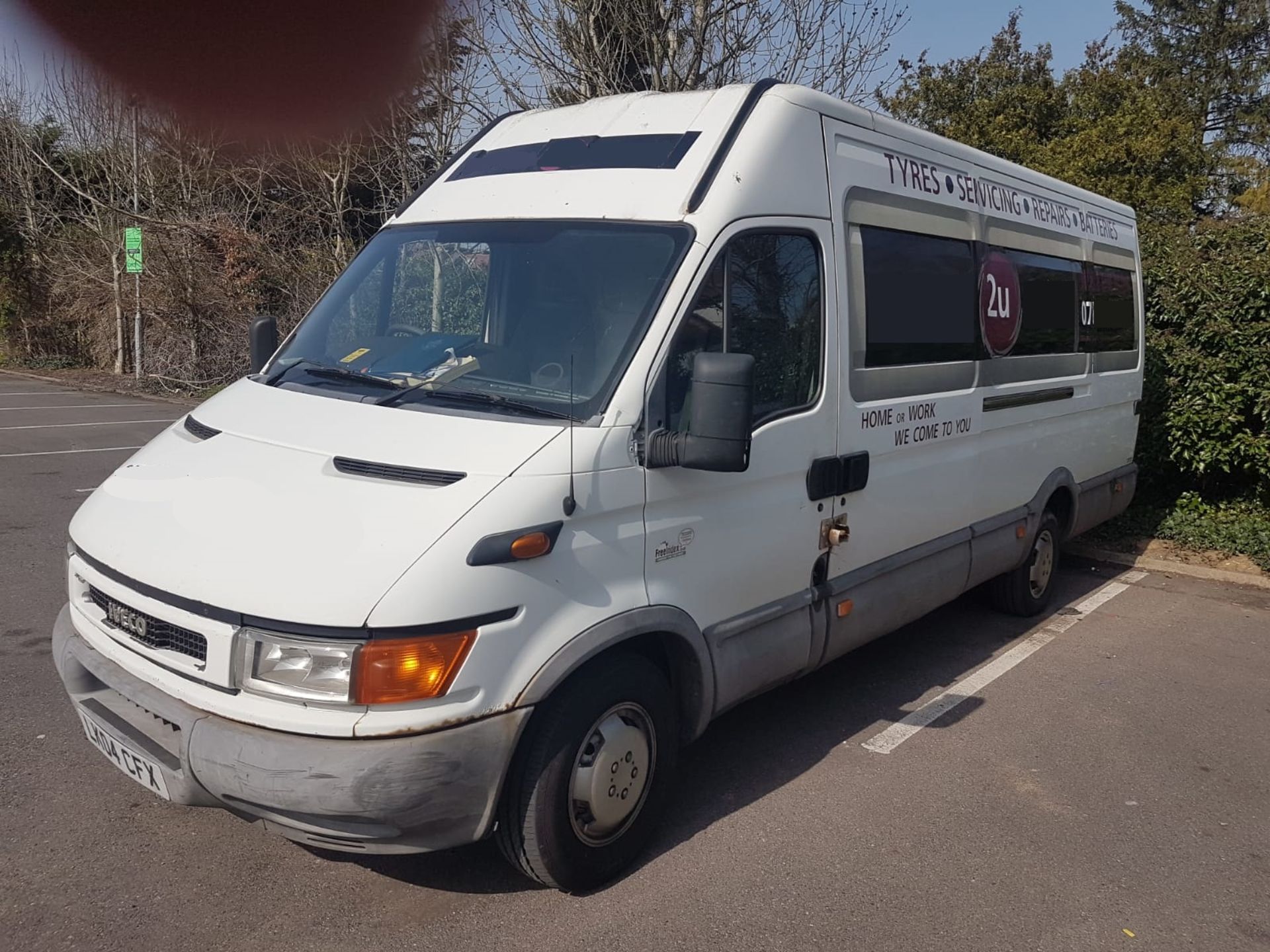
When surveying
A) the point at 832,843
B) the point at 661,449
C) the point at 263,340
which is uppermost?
the point at 263,340

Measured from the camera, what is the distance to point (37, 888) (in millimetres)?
Result: 3529

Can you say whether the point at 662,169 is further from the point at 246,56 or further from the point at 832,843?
the point at 246,56

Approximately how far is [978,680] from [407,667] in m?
3.89

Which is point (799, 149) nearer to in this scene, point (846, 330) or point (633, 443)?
→ point (846, 330)

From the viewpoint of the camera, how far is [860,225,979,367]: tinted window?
486cm

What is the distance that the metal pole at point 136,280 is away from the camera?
20.4 m

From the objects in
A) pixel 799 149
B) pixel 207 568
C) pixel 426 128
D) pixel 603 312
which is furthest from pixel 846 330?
pixel 426 128

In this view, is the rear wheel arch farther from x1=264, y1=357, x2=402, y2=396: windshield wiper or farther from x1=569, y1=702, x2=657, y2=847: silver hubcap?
x1=264, y1=357, x2=402, y2=396: windshield wiper

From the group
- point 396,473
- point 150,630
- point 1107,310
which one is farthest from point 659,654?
point 1107,310

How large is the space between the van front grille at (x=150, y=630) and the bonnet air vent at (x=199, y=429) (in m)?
0.65

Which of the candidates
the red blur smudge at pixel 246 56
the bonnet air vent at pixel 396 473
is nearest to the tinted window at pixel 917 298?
the bonnet air vent at pixel 396 473

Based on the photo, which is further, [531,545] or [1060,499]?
[1060,499]

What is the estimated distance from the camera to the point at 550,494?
329 cm

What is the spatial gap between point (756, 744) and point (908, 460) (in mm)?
1515
